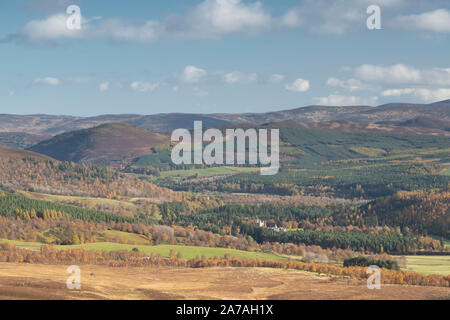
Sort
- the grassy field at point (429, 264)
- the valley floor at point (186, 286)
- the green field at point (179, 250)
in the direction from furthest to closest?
the green field at point (179, 250) → the grassy field at point (429, 264) → the valley floor at point (186, 286)

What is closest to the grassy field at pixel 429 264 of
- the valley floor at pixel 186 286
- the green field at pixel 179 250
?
the valley floor at pixel 186 286

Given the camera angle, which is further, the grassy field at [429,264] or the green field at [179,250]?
the green field at [179,250]

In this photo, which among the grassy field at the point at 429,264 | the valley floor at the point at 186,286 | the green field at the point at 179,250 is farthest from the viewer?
the green field at the point at 179,250

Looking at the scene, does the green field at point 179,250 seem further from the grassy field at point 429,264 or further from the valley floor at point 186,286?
the valley floor at point 186,286

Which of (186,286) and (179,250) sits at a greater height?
(186,286)

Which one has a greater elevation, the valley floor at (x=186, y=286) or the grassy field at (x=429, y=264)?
the valley floor at (x=186, y=286)

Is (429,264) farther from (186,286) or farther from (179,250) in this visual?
(186,286)

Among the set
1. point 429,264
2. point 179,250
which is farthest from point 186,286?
point 429,264
